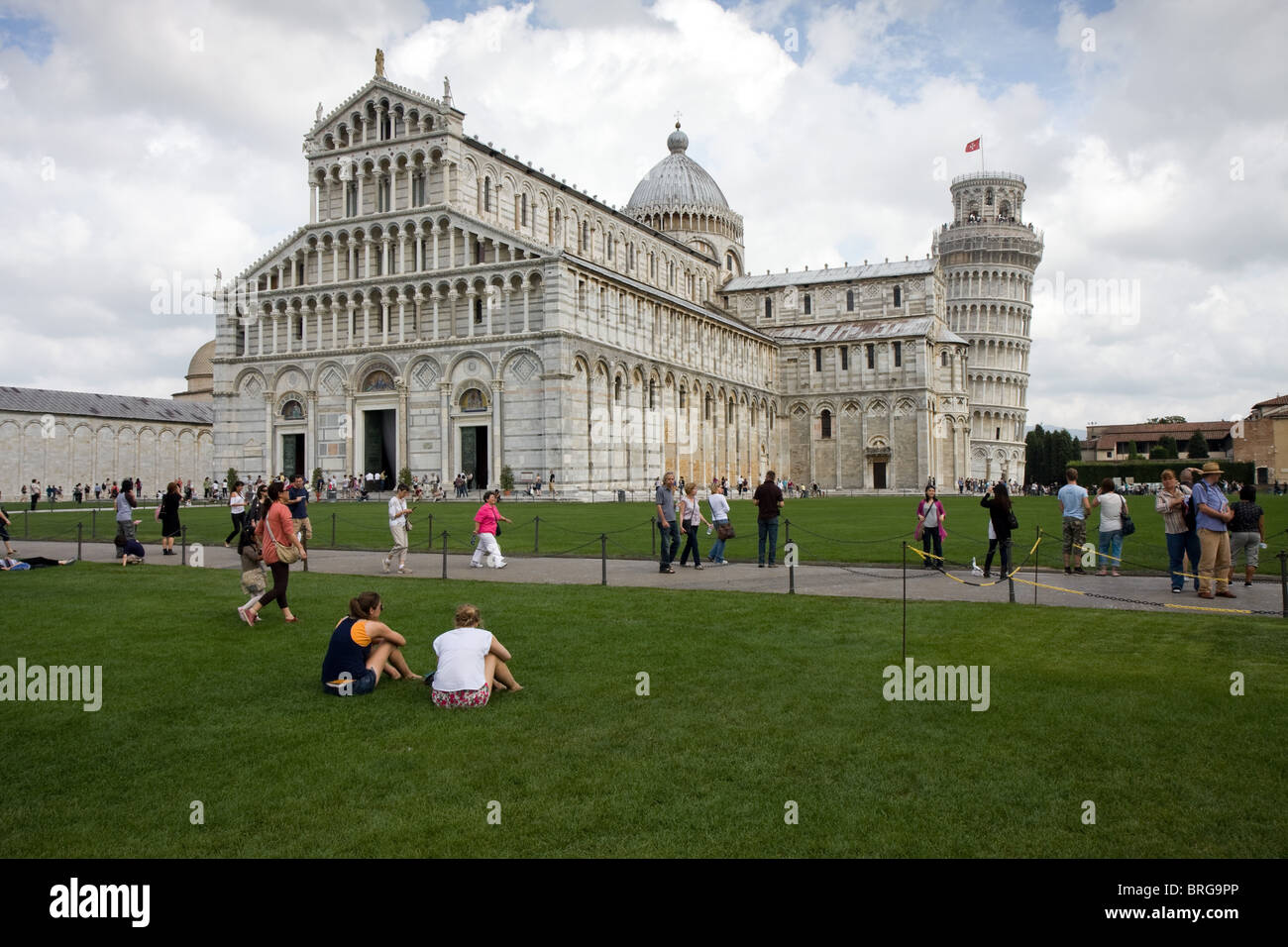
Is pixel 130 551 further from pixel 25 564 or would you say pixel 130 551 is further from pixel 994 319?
pixel 994 319

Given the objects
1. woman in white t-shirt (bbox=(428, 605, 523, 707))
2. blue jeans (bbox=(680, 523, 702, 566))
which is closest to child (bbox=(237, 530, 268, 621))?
woman in white t-shirt (bbox=(428, 605, 523, 707))

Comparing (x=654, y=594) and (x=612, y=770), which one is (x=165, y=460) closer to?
(x=654, y=594)

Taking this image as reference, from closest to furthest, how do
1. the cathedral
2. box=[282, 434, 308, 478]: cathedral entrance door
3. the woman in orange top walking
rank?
1. the woman in orange top walking
2. the cathedral
3. box=[282, 434, 308, 478]: cathedral entrance door

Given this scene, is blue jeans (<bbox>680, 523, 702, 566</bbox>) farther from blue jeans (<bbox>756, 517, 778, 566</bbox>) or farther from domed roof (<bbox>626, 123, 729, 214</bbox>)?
domed roof (<bbox>626, 123, 729, 214</bbox>)

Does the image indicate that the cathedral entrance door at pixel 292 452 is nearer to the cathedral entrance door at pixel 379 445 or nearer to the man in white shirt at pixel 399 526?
the cathedral entrance door at pixel 379 445

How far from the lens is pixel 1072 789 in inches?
256

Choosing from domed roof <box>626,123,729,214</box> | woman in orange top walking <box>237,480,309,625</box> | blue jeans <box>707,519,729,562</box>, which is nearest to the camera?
woman in orange top walking <box>237,480,309,625</box>

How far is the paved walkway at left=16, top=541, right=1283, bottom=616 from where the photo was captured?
1483 centimetres

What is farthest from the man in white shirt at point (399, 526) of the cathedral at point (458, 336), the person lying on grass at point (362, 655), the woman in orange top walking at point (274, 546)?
the cathedral at point (458, 336)

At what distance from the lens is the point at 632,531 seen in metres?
28.8

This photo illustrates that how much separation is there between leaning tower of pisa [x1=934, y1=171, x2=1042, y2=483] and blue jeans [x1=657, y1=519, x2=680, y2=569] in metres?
90.3

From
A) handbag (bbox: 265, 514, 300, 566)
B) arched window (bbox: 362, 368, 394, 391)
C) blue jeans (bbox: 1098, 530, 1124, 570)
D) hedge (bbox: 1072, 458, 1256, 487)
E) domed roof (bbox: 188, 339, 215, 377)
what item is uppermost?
domed roof (bbox: 188, 339, 215, 377)

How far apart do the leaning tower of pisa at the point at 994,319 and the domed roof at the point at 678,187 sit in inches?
1316
